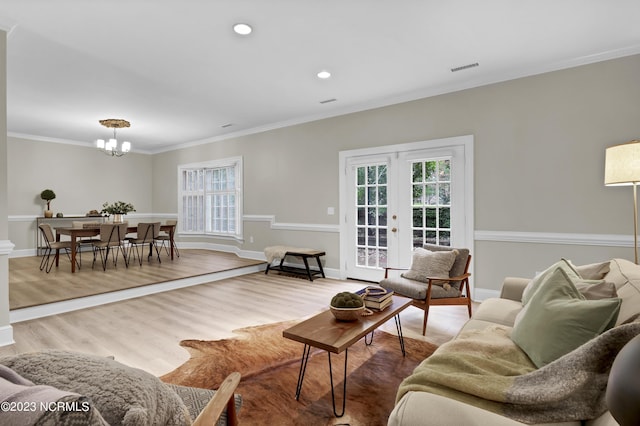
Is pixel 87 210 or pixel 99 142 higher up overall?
pixel 99 142

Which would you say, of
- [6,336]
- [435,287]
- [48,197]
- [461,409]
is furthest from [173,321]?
[48,197]

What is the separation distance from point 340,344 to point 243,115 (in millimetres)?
4960

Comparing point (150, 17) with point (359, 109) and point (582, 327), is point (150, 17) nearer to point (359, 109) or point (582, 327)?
point (359, 109)

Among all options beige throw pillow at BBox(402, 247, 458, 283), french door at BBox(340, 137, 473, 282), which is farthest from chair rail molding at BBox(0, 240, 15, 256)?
french door at BBox(340, 137, 473, 282)

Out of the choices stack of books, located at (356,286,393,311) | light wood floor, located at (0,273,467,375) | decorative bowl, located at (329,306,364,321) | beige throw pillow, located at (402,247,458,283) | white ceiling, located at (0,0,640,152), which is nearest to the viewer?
decorative bowl, located at (329,306,364,321)

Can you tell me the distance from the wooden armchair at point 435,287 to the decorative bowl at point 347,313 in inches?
46.2

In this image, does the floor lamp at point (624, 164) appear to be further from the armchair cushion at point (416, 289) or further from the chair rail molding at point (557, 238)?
the armchair cushion at point (416, 289)

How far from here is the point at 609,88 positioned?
137 inches

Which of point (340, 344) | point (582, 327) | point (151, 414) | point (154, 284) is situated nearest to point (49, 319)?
point (154, 284)

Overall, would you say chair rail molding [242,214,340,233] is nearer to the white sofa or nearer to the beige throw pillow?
the beige throw pillow

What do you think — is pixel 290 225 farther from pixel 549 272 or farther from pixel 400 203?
pixel 549 272

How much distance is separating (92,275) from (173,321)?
8.44 feet

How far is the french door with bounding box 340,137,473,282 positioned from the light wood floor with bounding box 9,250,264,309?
2.15 meters

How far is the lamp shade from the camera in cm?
260
